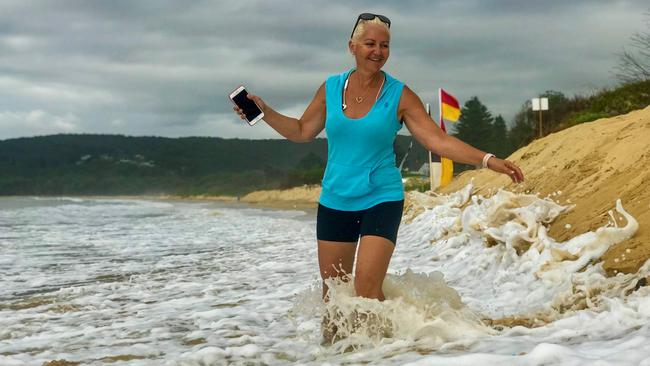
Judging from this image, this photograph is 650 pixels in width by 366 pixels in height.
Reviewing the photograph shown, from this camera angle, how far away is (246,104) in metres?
3.93

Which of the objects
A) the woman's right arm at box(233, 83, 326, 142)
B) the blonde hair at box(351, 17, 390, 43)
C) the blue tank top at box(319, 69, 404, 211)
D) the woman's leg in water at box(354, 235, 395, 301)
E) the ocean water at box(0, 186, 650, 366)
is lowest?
the ocean water at box(0, 186, 650, 366)

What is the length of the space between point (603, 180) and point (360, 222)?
468 cm

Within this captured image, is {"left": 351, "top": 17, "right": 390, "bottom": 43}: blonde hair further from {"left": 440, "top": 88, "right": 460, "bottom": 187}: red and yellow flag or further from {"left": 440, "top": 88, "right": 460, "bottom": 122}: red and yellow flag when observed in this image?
{"left": 440, "top": 88, "right": 460, "bottom": 122}: red and yellow flag

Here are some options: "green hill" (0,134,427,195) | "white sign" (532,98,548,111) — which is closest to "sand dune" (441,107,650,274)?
"white sign" (532,98,548,111)

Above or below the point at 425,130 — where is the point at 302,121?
above

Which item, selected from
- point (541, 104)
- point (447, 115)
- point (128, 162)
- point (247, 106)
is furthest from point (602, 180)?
point (128, 162)

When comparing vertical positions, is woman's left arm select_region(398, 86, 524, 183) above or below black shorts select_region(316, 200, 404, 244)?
above

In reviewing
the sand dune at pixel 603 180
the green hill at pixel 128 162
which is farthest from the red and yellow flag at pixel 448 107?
the green hill at pixel 128 162

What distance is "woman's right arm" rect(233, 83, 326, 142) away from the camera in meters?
4.00

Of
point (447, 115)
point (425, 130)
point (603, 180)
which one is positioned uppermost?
point (447, 115)

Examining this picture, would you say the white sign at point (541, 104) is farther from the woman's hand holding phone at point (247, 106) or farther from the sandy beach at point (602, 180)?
the woman's hand holding phone at point (247, 106)

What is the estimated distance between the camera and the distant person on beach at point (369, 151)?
Result: 359cm

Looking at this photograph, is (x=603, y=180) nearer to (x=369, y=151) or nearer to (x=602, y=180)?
(x=602, y=180)

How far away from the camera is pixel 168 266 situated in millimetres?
8961
